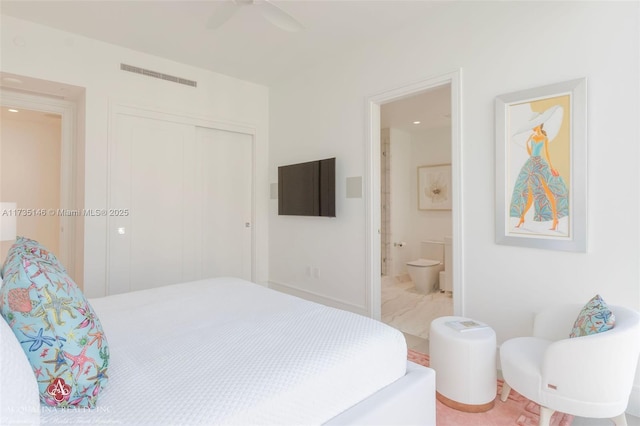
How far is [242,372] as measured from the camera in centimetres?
114

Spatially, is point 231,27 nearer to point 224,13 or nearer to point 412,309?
point 224,13

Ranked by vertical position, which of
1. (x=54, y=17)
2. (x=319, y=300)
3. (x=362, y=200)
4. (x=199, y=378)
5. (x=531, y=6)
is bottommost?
(x=319, y=300)

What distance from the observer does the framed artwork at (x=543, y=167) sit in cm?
208

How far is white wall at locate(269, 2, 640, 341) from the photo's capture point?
6.44 ft

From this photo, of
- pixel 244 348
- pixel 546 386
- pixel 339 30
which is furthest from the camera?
pixel 339 30

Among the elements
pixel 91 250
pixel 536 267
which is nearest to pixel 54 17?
pixel 91 250

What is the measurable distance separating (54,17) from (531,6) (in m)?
3.77

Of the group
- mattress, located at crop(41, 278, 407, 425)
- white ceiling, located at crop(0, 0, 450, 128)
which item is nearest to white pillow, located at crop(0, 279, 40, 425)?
mattress, located at crop(41, 278, 407, 425)

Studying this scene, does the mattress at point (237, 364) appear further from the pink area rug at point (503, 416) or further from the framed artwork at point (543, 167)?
the framed artwork at point (543, 167)

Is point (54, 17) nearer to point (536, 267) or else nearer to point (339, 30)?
point (339, 30)

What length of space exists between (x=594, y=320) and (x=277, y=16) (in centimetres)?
256

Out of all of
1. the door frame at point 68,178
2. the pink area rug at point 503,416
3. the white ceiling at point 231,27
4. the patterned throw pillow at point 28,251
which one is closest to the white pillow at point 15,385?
the patterned throw pillow at point 28,251

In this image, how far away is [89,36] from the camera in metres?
3.21

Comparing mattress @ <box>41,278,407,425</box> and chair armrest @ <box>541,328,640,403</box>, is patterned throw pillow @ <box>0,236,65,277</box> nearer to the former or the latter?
mattress @ <box>41,278,407,425</box>
